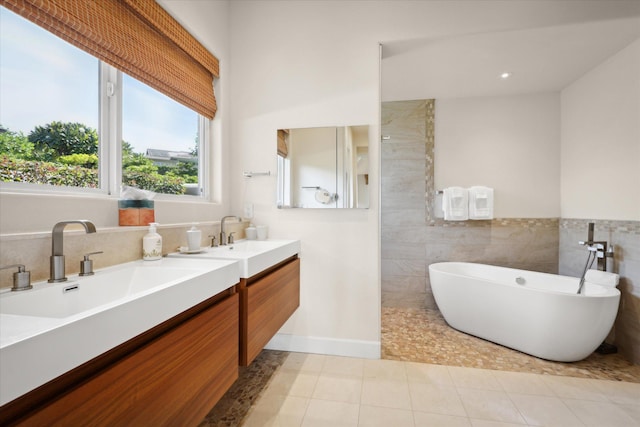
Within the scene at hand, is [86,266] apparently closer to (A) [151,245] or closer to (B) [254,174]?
(A) [151,245]

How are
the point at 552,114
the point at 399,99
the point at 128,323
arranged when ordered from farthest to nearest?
the point at 399,99, the point at 552,114, the point at 128,323

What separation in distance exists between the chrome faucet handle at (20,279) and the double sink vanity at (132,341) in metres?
0.03

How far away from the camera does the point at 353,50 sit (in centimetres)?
214

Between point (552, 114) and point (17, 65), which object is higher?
point (552, 114)

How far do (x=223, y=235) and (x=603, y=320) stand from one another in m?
2.60

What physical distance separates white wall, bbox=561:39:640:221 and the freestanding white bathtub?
26.8 inches

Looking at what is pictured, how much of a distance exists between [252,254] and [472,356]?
1867mm

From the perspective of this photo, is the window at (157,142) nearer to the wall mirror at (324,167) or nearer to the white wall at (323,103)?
the white wall at (323,103)

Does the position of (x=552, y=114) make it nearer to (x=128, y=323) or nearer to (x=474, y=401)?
(x=474, y=401)

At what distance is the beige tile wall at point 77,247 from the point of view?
90 cm

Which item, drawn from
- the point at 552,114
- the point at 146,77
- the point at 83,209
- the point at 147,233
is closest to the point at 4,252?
the point at 83,209

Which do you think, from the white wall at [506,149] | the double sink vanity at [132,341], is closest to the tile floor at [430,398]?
the double sink vanity at [132,341]

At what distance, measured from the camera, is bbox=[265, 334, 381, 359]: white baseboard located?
2.15 m

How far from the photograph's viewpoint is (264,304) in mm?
1482
